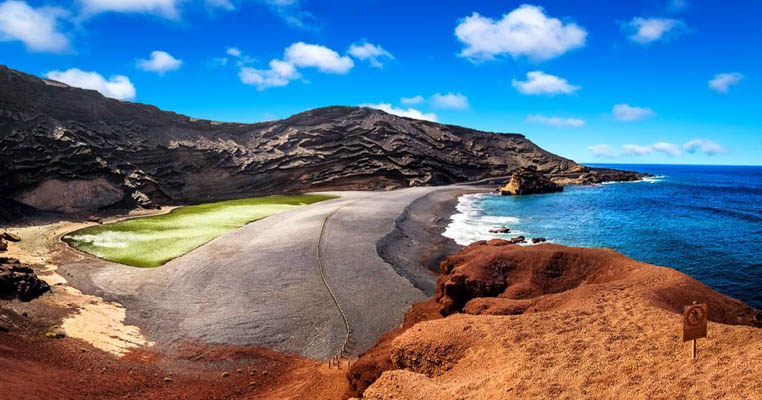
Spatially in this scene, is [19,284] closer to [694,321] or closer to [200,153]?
[694,321]

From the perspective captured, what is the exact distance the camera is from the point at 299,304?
611 inches

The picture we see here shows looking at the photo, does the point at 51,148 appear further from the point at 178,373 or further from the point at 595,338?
the point at 595,338

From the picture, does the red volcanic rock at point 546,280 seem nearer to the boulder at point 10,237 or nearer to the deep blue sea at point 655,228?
the deep blue sea at point 655,228

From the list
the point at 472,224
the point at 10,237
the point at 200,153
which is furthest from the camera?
the point at 200,153

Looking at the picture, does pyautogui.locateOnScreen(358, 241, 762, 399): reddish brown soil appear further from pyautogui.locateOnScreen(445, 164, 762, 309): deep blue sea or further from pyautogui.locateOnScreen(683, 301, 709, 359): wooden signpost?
pyautogui.locateOnScreen(445, 164, 762, 309): deep blue sea

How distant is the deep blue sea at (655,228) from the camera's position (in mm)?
20594

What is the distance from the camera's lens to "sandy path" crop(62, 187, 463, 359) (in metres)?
13.5

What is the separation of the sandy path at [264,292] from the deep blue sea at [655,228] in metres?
11.7

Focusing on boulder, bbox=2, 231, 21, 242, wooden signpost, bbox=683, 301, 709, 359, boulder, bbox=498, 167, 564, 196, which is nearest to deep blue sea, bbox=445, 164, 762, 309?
boulder, bbox=498, 167, 564, 196

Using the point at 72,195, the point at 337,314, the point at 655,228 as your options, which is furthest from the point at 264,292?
the point at 72,195

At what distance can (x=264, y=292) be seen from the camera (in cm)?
1666

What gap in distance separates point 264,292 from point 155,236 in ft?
49.0

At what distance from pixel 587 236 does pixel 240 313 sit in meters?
25.9

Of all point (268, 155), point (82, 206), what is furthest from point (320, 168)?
point (82, 206)
